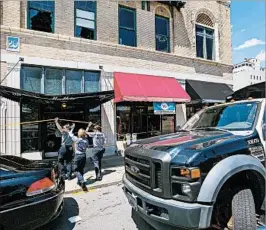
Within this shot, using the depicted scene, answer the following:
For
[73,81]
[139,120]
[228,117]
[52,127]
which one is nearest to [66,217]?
[228,117]

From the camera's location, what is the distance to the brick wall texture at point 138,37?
9461 millimetres

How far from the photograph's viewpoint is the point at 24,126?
934cm

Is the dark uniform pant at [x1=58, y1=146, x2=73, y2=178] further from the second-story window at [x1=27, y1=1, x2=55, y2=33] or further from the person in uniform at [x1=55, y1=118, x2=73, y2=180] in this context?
the second-story window at [x1=27, y1=1, x2=55, y2=33]

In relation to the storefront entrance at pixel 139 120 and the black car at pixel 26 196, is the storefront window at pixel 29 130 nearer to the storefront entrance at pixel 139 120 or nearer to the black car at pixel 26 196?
the storefront entrance at pixel 139 120

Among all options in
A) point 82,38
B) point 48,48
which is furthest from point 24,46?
point 82,38

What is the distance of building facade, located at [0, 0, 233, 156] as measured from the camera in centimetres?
920

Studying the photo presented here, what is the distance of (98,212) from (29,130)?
585 centimetres

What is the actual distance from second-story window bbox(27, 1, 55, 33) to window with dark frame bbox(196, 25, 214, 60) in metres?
8.35

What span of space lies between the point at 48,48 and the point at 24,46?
2.90 ft

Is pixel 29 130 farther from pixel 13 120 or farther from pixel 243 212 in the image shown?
pixel 243 212

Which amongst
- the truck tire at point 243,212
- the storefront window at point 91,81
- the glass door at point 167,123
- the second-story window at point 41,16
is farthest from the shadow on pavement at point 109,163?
the truck tire at point 243,212

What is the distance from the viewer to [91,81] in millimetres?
10711

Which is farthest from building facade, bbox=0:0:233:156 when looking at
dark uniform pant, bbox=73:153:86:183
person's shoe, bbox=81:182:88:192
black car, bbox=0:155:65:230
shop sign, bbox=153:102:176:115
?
black car, bbox=0:155:65:230

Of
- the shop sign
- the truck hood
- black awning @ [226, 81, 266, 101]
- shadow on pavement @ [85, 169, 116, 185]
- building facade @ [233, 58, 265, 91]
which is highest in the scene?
building facade @ [233, 58, 265, 91]
